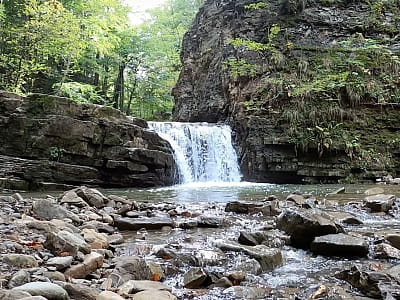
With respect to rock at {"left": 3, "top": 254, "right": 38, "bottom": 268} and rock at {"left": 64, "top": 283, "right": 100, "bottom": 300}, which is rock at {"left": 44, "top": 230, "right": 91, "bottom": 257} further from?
rock at {"left": 64, "top": 283, "right": 100, "bottom": 300}

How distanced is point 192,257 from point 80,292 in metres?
1.32

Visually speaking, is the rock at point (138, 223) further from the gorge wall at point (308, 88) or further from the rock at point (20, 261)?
the gorge wall at point (308, 88)

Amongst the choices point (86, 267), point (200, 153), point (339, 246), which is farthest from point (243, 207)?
point (200, 153)

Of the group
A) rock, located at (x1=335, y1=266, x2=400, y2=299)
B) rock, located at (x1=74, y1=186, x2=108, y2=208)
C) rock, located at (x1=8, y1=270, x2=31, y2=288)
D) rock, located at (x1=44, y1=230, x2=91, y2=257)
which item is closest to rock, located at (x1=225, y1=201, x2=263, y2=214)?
rock, located at (x1=74, y1=186, x2=108, y2=208)

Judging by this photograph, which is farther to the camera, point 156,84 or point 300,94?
point 156,84

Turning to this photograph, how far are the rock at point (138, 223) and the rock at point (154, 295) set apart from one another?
244cm

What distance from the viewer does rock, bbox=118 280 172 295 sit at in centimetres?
247

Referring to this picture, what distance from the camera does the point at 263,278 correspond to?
3.07 m

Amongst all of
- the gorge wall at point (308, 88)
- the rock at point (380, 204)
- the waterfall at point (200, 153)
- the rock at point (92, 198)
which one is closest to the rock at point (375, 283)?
the rock at point (380, 204)

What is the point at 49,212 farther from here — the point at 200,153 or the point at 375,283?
the point at 200,153

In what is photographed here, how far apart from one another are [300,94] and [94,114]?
7125 mm

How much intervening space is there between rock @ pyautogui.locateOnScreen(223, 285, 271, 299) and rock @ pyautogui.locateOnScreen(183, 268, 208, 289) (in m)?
0.21

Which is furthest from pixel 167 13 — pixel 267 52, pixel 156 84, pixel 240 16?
pixel 267 52

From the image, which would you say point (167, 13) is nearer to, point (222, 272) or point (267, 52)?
point (267, 52)
